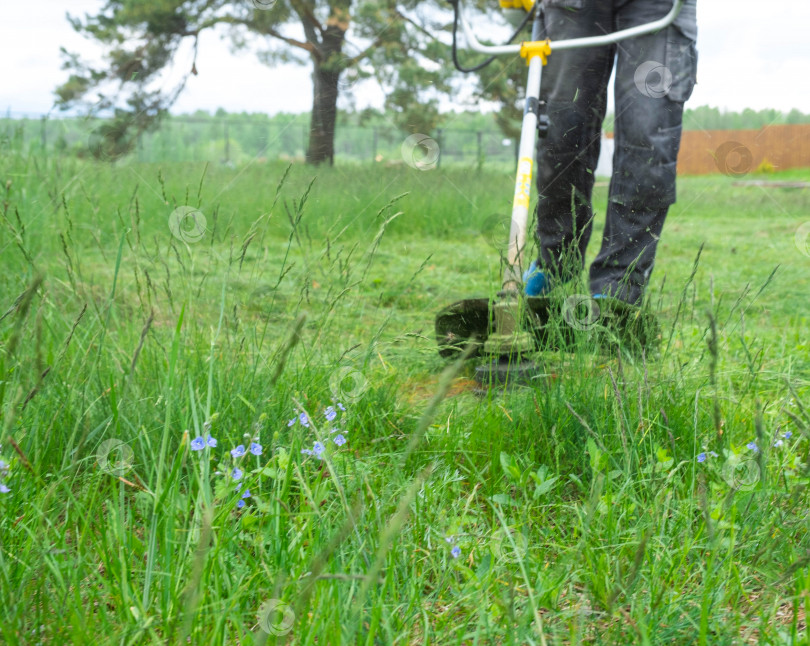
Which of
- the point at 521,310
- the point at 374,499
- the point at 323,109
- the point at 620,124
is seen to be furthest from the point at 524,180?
the point at 374,499

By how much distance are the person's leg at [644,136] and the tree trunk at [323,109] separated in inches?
35.2

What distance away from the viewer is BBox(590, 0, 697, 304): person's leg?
1.93 metres

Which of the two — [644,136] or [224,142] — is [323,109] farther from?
[224,142]

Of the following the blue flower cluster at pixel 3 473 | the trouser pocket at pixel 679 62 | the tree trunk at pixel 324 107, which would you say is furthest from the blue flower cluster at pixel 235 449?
the trouser pocket at pixel 679 62

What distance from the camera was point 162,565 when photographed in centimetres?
83

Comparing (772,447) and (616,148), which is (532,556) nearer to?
(772,447)

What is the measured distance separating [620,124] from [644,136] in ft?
0.29

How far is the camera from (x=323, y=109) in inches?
86.7

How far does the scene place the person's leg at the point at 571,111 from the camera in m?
2.10

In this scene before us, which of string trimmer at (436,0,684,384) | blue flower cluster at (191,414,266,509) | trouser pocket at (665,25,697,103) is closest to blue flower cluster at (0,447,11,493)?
blue flower cluster at (191,414,266,509)

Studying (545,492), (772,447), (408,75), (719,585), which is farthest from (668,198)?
(408,75)

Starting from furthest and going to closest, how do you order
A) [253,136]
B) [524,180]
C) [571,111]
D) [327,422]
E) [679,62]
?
[253,136]
[571,111]
[679,62]
[524,180]
[327,422]

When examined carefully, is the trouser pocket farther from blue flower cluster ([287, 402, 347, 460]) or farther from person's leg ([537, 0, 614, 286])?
blue flower cluster ([287, 402, 347, 460])

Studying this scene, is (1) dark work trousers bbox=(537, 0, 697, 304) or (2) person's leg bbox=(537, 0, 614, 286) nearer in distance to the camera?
(1) dark work trousers bbox=(537, 0, 697, 304)
